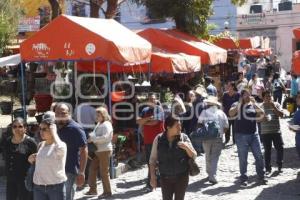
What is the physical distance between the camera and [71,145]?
7066mm

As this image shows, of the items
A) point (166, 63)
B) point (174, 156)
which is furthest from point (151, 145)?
point (166, 63)

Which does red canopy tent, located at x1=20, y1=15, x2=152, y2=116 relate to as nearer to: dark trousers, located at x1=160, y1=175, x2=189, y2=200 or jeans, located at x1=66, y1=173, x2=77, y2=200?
jeans, located at x1=66, y1=173, x2=77, y2=200

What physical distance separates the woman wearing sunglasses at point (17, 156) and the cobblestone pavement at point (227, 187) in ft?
6.12

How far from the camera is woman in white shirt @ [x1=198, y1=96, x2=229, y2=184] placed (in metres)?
9.86

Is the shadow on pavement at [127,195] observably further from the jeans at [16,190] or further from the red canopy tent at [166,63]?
the red canopy tent at [166,63]

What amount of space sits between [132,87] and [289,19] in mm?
30756

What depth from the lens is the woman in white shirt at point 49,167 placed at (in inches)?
245

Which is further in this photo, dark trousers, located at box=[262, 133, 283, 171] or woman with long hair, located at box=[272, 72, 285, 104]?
woman with long hair, located at box=[272, 72, 285, 104]

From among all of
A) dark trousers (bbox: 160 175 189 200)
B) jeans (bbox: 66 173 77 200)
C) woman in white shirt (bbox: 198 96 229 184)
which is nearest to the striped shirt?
woman in white shirt (bbox: 198 96 229 184)

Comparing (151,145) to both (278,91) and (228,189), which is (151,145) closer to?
(228,189)

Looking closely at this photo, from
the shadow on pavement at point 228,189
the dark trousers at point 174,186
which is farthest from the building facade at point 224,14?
the dark trousers at point 174,186

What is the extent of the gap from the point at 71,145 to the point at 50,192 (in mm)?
955

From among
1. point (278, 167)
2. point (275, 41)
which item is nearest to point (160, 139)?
point (278, 167)

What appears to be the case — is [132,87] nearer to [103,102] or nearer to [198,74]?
[103,102]
